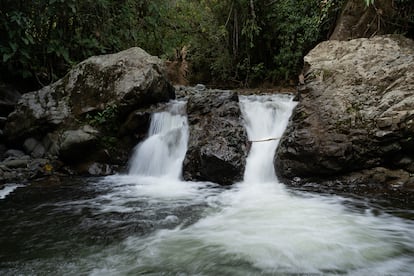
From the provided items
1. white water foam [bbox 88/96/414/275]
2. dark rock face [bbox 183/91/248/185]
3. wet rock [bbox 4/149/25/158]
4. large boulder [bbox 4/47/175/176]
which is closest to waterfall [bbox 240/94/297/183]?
dark rock face [bbox 183/91/248/185]

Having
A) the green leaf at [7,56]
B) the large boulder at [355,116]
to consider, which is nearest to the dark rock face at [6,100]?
the green leaf at [7,56]

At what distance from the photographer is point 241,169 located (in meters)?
5.64

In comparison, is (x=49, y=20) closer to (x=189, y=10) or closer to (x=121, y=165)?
(x=121, y=165)

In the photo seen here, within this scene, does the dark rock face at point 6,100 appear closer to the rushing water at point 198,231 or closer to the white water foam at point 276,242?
the rushing water at point 198,231

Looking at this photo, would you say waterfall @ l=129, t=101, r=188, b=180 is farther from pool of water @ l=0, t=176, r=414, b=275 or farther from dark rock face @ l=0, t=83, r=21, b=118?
dark rock face @ l=0, t=83, r=21, b=118

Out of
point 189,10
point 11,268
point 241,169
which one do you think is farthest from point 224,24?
point 11,268

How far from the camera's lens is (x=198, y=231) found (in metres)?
3.62

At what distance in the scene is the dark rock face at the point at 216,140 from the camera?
5.57 metres

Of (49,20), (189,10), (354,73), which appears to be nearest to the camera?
(354,73)

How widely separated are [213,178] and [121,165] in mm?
2055

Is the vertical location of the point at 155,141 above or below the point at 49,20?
below

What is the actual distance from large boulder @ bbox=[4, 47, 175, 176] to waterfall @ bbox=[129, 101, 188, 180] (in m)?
0.30

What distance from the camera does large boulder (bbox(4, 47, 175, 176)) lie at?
22.0ft

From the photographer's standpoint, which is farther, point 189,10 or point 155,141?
point 189,10
